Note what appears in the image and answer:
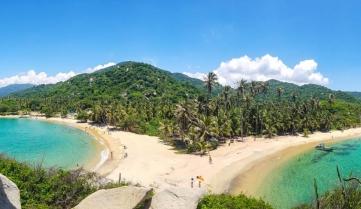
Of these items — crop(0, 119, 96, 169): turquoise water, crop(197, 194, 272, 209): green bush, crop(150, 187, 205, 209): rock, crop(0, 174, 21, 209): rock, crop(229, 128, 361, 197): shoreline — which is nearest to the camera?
crop(0, 174, 21, 209): rock

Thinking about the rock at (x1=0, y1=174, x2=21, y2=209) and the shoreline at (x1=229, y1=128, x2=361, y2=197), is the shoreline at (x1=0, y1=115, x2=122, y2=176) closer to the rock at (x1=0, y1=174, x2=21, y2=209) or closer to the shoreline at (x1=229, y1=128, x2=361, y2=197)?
the shoreline at (x1=229, y1=128, x2=361, y2=197)

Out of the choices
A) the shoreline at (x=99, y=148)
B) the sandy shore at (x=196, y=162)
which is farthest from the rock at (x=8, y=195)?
the shoreline at (x=99, y=148)

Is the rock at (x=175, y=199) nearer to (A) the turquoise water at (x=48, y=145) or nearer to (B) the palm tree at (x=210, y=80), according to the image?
(A) the turquoise water at (x=48, y=145)

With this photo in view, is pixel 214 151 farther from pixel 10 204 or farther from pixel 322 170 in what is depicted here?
pixel 10 204

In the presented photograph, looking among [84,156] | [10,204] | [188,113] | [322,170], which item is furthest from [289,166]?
[10,204]

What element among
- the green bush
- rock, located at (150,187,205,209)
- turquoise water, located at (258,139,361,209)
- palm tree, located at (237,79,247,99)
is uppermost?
palm tree, located at (237,79,247,99)

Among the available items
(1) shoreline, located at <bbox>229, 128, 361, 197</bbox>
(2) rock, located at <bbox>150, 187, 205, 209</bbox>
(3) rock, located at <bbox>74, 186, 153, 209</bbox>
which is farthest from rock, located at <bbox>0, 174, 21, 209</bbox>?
(1) shoreline, located at <bbox>229, 128, 361, 197</bbox>

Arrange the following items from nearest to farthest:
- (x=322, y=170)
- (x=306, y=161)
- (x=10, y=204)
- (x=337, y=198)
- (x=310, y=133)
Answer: (x=10, y=204) → (x=337, y=198) → (x=322, y=170) → (x=306, y=161) → (x=310, y=133)
